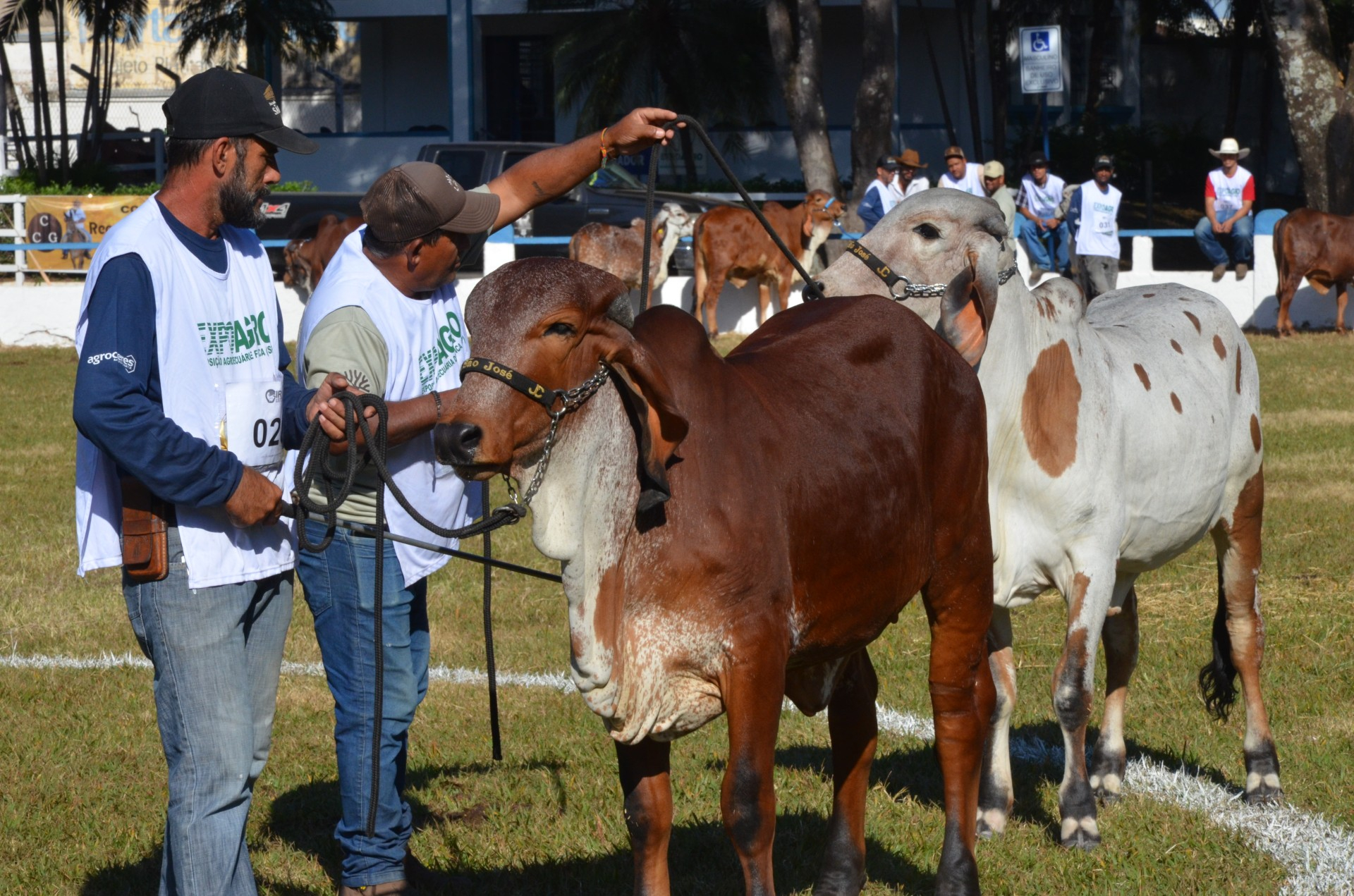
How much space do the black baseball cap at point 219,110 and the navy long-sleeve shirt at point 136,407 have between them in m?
0.36

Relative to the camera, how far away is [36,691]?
6973 millimetres

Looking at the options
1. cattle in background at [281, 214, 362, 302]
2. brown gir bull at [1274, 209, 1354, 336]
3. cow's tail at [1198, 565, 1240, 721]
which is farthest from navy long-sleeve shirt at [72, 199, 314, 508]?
brown gir bull at [1274, 209, 1354, 336]

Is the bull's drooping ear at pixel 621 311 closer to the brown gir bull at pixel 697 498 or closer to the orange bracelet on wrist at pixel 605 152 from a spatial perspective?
the brown gir bull at pixel 697 498

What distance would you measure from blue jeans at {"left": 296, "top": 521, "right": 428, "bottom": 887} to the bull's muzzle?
1414mm

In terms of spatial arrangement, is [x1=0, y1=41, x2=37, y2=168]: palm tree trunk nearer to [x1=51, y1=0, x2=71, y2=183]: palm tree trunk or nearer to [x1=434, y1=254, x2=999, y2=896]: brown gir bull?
[x1=51, y1=0, x2=71, y2=183]: palm tree trunk

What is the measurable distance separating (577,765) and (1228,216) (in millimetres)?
17220

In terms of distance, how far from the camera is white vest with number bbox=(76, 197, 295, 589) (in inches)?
138

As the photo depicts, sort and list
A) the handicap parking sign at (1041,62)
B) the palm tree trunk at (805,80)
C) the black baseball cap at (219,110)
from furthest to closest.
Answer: the palm tree trunk at (805,80) < the handicap parking sign at (1041,62) < the black baseball cap at (219,110)

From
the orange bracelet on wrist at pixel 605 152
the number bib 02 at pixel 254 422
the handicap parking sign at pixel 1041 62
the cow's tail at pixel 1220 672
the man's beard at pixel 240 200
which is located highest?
the handicap parking sign at pixel 1041 62

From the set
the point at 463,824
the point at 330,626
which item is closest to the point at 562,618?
the point at 463,824

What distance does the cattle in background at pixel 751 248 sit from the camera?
1980cm

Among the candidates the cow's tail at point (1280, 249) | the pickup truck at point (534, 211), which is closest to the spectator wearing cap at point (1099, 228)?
the cow's tail at point (1280, 249)

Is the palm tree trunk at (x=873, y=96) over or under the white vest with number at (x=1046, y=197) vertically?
over

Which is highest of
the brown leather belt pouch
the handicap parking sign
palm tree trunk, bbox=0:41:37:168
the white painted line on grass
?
palm tree trunk, bbox=0:41:37:168
